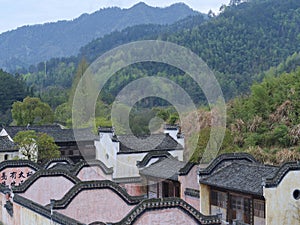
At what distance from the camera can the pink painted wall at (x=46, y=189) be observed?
55.3 feet

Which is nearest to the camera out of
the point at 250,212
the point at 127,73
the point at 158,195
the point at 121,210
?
the point at 121,210

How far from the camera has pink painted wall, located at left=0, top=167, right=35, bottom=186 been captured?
2036 centimetres

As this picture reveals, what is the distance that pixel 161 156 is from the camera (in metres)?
25.6

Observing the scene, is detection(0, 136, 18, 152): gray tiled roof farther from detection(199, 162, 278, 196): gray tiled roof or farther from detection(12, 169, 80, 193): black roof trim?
detection(199, 162, 278, 196): gray tiled roof

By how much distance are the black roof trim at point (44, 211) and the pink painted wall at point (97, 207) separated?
0.79 meters

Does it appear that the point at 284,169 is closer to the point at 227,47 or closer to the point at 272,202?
the point at 272,202

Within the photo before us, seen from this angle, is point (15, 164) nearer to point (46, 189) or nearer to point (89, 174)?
point (89, 174)

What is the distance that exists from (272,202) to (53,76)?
338 ft

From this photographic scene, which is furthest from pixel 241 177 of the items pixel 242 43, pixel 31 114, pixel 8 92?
pixel 242 43

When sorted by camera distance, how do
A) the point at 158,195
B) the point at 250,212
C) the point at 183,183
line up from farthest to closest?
the point at 158,195 < the point at 183,183 < the point at 250,212

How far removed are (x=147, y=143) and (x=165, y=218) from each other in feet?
54.8

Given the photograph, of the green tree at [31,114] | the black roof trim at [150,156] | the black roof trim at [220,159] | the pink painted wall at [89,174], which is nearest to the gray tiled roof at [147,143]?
the black roof trim at [150,156]

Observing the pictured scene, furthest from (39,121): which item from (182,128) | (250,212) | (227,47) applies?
(227,47)

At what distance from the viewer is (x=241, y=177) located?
57.8ft
